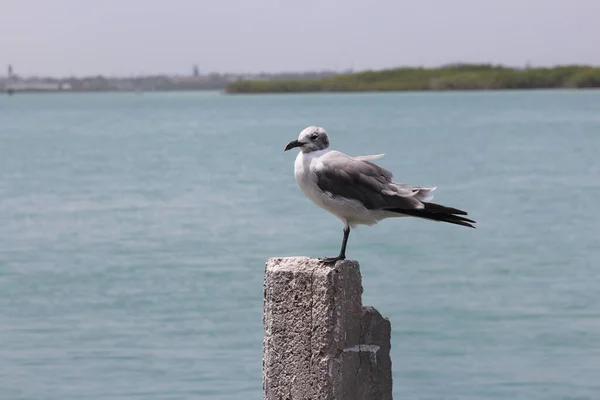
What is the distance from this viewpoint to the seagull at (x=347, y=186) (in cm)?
576

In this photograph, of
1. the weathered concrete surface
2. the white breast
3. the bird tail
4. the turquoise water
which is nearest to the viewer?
the weathered concrete surface

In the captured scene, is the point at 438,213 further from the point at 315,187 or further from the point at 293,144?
the point at 293,144

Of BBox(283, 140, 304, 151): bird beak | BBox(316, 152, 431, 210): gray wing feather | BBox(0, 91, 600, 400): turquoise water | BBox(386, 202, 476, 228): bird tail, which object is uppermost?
BBox(283, 140, 304, 151): bird beak

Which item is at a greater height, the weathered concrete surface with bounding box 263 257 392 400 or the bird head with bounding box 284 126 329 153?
the bird head with bounding box 284 126 329 153

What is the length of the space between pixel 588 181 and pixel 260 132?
42.8 metres

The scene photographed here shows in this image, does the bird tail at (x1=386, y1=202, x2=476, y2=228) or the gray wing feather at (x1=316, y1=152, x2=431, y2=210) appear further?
the gray wing feather at (x1=316, y1=152, x2=431, y2=210)

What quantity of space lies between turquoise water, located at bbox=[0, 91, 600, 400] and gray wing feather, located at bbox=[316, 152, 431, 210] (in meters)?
7.22

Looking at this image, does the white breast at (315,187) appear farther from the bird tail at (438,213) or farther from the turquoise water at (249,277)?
the turquoise water at (249,277)

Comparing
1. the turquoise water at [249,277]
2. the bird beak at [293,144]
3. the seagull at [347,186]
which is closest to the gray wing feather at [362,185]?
the seagull at [347,186]

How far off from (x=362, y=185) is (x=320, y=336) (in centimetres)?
88

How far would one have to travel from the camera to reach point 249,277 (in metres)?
20.7

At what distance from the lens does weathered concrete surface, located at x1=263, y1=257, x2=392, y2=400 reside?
5.38 metres

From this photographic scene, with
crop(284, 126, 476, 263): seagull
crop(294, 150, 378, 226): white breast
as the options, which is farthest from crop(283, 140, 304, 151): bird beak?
crop(294, 150, 378, 226): white breast

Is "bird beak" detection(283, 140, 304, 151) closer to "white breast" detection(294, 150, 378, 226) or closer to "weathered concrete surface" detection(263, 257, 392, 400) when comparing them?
"white breast" detection(294, 150, 378, 226)
